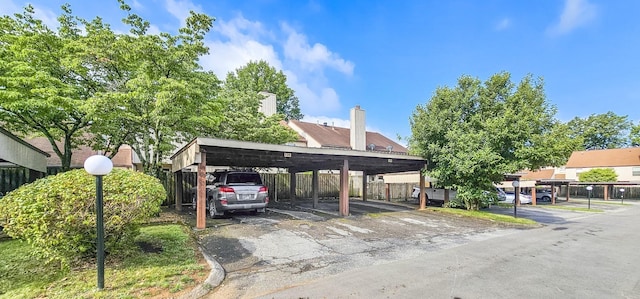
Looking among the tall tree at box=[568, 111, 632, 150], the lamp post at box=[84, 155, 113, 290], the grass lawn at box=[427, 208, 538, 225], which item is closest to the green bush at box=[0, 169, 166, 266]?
the lamp post at box=[84, 155, 113, 290]

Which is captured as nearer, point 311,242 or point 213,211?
point 311,242

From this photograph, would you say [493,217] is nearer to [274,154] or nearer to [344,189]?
[344,189]

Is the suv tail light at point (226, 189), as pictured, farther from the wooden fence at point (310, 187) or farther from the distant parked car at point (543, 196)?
the distant parked car at point (543, 196)

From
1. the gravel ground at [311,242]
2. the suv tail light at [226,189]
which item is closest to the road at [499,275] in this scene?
the gravel ground at [311,242]

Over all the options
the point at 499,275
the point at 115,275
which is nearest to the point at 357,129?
the point at 499,275

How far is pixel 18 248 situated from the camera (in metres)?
5.85

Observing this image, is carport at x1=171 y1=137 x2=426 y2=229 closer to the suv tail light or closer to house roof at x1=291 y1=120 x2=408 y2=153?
the suv tail light

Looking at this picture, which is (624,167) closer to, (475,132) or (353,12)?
(475,132)

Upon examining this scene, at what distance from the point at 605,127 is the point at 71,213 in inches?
2669

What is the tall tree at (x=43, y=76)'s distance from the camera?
8031mm

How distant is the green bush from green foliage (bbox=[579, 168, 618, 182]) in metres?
47.1

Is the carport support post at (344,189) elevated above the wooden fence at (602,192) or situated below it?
above

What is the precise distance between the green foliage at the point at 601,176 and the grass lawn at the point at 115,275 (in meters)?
46.3

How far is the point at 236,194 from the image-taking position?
33.4 feet
